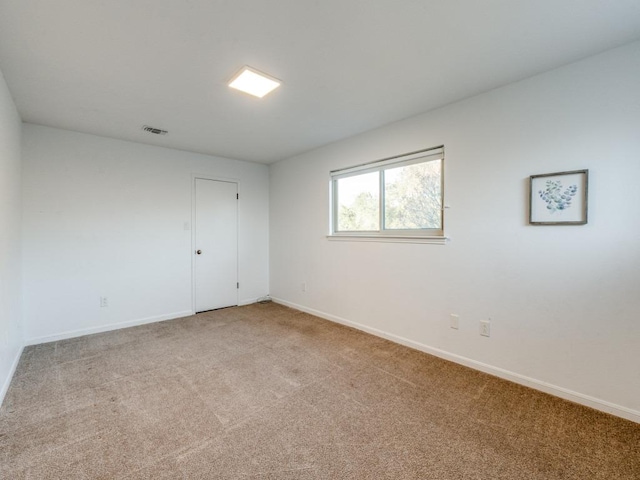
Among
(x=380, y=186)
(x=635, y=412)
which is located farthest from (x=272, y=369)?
(x=635, y=412)

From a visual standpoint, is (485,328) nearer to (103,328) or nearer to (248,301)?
(248,301)

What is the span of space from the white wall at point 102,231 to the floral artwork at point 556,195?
13.5 ft

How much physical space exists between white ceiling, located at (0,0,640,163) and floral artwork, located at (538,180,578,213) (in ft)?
2.86

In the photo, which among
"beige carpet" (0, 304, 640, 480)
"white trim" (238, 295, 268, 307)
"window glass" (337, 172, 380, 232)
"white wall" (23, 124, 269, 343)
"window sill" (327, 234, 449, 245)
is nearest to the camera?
"beige carpet" (0, 304, 640, 480)

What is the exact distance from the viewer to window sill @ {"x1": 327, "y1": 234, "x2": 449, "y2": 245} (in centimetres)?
277

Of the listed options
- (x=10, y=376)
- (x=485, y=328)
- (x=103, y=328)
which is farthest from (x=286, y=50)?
(x=103, y=328)

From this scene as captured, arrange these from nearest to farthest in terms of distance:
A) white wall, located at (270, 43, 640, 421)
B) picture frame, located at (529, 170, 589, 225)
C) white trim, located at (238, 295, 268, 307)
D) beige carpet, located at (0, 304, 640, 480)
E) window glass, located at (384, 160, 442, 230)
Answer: beige carpet, located at (0, 304, 640, 480) → white wall, located at (270, 43, 640, 421) → picture frame, located at (529, 170, 589, 225) → window glass, located at (384, 160, 442, 230) → white trim, located at (238, 295, 268, 307)

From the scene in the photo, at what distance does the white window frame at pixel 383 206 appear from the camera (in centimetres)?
280

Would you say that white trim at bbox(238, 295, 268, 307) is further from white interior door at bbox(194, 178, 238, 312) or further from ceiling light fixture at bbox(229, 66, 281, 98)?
ceiling light fixture at bbox(229, 66, 281, 98)

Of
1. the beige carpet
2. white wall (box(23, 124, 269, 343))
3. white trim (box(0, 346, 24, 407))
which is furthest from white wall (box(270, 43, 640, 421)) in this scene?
white trim (box(0, 346, 24, 407))

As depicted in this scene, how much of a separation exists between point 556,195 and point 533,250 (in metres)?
0.43

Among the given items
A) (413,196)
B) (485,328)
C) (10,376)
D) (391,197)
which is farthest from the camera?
(391,197)

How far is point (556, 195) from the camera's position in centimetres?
209

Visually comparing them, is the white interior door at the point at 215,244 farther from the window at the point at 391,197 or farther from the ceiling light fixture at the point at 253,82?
the ceiling light fixture at the point at 253,82
